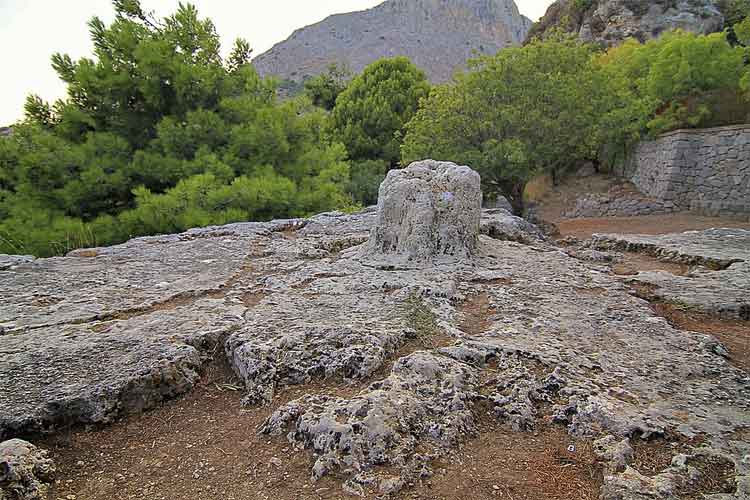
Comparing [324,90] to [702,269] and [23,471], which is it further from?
[23,471]

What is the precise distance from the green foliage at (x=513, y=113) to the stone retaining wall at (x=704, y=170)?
10.3ft

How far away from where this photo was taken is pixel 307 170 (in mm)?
7133

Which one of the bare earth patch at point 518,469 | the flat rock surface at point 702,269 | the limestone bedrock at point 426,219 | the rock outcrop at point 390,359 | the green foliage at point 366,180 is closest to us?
the bare earth patch at point 518,469

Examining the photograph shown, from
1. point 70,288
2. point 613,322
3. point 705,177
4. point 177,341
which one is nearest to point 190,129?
point 70,288

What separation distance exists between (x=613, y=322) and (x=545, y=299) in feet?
1.17

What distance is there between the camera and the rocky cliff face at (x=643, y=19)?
69.1 ft

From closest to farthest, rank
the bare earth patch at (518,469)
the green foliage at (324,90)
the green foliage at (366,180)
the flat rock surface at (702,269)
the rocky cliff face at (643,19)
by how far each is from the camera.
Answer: the bare earth patch at (518,469), the flat rock surface at (702,269), the green foliage at (366,180), the rocky cliff face at (643,19), the green foliage at (324,90)

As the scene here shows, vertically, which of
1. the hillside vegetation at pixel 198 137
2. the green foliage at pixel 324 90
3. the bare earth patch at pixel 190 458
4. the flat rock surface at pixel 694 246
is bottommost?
the bare earth patch at pixel 190 458

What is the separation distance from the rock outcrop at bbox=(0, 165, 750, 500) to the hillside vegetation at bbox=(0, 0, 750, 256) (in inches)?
121

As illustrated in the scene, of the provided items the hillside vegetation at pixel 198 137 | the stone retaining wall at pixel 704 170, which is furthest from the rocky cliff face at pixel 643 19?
the hillside vegetation at pixel 198 137

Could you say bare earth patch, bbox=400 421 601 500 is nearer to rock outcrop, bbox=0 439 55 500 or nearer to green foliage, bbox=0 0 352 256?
rock outcrop, bbox=0 439 55 500

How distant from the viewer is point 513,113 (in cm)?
957

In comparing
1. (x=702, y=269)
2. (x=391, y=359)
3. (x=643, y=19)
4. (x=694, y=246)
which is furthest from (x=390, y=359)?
(x=643, y=19)

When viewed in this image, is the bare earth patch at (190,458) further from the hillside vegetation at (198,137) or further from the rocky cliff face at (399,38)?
the rocky cliff face at (399,38)
